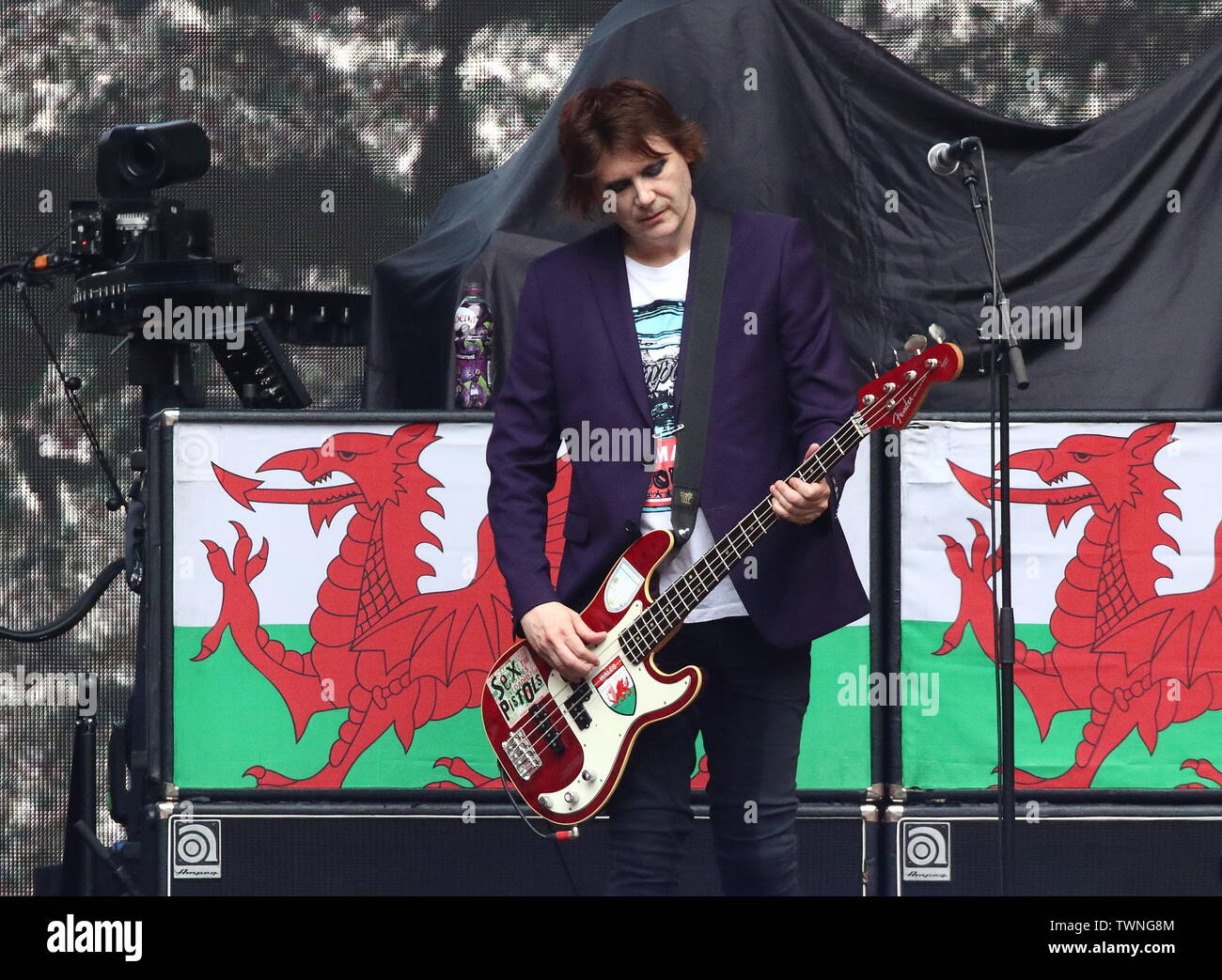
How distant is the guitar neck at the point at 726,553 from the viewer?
298 centimetres

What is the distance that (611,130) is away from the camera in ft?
9.95

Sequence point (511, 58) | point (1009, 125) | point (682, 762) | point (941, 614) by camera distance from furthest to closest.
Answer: point (511, 58) → point (1009, 125) → point (941, 614) → point (682, 762)

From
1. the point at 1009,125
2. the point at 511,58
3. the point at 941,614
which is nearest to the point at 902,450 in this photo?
the point at 941,614

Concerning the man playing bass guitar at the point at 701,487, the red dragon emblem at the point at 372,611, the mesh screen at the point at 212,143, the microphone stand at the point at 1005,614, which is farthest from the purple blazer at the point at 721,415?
the mesh screen at the point at 212,143

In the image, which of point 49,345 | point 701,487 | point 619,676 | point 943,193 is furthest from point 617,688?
point 49,345

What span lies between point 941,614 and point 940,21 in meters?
1.79

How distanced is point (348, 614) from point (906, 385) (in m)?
1.75

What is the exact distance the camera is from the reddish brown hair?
9.93ft

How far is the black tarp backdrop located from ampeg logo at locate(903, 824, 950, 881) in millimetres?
1165

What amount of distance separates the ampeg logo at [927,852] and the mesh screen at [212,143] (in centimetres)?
246

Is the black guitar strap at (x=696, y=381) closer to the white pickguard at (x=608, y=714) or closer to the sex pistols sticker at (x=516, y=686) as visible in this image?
the white pickguard at (x=608, y=714)

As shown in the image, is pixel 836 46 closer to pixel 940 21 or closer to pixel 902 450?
pixel 940 21

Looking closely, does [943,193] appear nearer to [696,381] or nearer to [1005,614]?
[1005,614]
